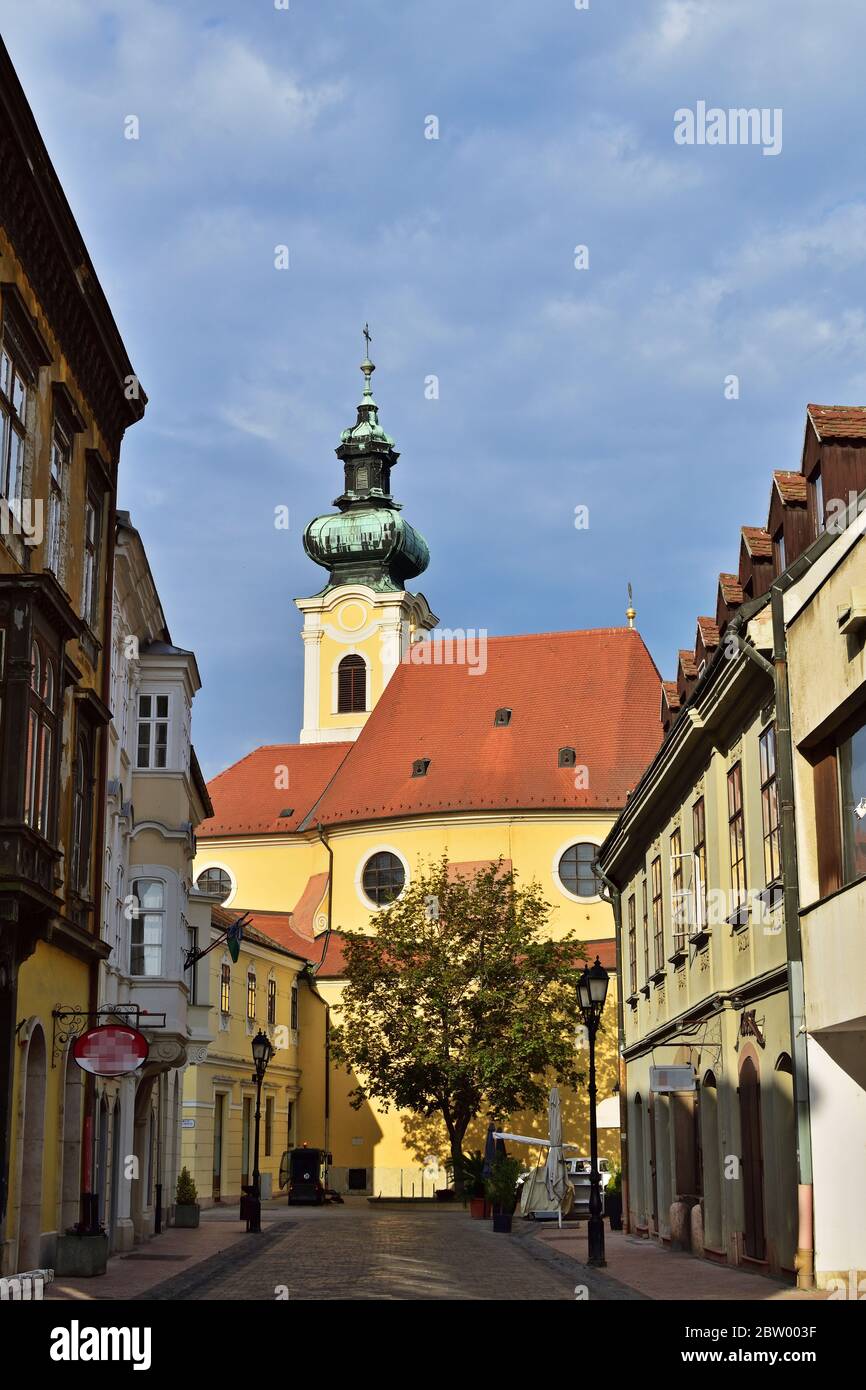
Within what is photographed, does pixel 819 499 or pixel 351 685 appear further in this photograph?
pixel 351 685

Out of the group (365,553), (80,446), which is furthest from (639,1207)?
(365,553)

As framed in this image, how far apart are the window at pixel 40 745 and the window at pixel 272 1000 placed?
34.9 m

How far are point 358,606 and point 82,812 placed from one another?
5342cm

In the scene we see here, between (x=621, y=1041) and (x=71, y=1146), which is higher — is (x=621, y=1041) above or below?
above

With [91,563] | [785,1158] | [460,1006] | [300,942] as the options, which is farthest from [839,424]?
[300,942]

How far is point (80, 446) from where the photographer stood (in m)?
23.1

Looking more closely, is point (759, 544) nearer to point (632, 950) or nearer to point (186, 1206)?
point (632, 950)

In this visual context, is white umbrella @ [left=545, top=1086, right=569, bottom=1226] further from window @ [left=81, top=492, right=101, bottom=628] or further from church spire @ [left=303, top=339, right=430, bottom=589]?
church spire @ [left=303, top=339, right=430, bottom=589]

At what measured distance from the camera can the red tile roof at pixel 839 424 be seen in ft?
59.0

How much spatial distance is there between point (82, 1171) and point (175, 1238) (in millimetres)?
8528

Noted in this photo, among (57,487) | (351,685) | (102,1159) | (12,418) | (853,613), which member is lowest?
(102,1159)

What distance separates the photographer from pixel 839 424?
1808 centimetres

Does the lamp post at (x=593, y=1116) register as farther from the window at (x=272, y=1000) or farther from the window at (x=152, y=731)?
the window at (x=272, y=1000)
